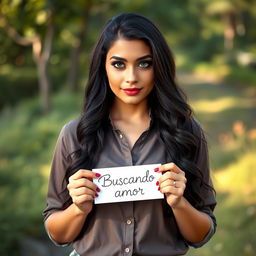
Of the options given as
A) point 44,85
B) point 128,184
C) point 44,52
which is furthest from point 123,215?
point 44,52

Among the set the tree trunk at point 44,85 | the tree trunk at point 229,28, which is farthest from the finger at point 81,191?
the tree trunk at point 229,28

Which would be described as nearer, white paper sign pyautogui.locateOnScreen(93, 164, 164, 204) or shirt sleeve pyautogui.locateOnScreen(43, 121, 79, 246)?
white paper sign pyautogui.locateOnScreen(93, 164, 164, 204)

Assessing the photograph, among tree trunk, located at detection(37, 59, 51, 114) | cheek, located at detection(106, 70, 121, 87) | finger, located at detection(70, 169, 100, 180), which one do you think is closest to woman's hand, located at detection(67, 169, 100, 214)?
finger, located at detection(70, 169, 100, 180)

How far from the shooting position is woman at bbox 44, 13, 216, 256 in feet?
6.69

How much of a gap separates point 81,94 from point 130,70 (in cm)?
1277

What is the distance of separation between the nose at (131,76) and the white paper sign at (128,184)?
334 millimetres

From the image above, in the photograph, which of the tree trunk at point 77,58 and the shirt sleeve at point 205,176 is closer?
the shirt sleeve at point 205,176

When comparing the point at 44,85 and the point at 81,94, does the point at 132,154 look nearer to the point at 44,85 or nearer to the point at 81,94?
the point at 44,85

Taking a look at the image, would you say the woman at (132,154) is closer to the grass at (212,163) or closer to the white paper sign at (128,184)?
the white paper sign at (128,184)

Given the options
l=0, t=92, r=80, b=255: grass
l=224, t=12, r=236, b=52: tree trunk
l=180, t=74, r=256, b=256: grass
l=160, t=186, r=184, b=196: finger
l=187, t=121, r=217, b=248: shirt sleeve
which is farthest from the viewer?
l=224, t=12, r=236, b=52: tree trunk

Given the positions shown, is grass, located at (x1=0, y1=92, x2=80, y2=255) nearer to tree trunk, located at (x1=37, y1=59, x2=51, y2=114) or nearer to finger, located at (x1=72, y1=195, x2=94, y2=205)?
tree trunk, located at (x1=37, y1=59, x2=51, y2=114)

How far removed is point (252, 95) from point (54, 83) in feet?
23.8

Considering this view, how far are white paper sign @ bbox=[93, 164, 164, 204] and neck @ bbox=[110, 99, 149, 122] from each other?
280mm

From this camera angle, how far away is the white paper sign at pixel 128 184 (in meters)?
2.01
